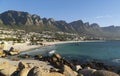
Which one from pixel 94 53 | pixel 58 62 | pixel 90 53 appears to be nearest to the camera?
pixel 58 62

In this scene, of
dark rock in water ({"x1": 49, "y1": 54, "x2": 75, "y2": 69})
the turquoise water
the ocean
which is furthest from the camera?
the turquoise water

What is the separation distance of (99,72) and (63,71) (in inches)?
114

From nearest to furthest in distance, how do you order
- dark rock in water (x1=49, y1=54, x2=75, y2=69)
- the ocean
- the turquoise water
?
dark rock in water (x1=49, y1=54, x2=75, y2=69) < the ocean < the turquoise water

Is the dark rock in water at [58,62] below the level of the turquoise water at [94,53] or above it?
above

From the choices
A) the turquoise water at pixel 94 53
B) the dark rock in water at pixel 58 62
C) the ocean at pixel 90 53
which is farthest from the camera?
the turquoise water at pixel 94 53

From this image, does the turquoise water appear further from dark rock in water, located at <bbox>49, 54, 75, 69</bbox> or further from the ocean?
dark rock in water, located at <bbox>49, 54, 75, 69</bbox>

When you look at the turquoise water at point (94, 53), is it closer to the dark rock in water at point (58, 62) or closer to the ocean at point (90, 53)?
the ocean at point (90, 53)

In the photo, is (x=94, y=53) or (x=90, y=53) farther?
(x=94, y=53)

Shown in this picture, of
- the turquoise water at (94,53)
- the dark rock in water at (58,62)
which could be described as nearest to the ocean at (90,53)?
the turquoise water at (94,53)

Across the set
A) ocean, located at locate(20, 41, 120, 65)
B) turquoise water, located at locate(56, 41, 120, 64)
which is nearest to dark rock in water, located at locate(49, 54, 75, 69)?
ocean, located at locate(20, 41, 120, 65)

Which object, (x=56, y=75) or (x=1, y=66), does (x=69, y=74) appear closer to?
(x=56, y=75)

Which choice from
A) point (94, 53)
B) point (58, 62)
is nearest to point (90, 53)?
point (94, 53)

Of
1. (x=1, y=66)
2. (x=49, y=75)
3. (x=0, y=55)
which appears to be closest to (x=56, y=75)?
(x=49, y=75)

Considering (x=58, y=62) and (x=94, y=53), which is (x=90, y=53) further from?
(x=58, y=62)
